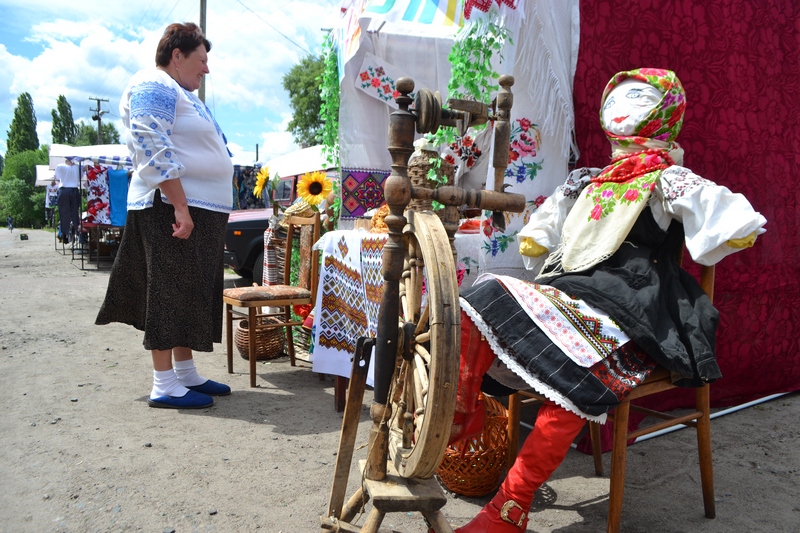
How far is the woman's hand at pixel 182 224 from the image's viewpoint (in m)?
2.77

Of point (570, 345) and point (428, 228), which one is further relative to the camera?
point (570, 345)

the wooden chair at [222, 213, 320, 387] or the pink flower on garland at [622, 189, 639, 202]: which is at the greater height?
the pink flower on garland at [622, 189, 639, 202]

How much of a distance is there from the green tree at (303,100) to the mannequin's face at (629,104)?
21.7 meters

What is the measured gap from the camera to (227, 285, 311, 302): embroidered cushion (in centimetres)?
342

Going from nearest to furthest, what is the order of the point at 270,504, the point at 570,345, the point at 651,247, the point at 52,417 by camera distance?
the point at 570,345, the point at 651,247, the point at 270,504, the point at 52,417

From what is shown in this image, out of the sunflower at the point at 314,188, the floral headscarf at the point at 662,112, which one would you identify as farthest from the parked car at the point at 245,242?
the floral headscarf at the point at 662,112

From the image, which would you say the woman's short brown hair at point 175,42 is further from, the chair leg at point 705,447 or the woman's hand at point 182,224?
the chair leg at point 705,447

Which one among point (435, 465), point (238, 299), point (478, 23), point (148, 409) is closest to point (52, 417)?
point (148, 409)

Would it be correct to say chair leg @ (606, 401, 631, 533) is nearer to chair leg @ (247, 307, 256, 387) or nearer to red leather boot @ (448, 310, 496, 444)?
red leather boot @ (448, 310, 496, 444)

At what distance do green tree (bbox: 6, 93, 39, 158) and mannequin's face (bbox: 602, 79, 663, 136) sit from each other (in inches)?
2282

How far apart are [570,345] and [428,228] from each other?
→ 2.22 feet

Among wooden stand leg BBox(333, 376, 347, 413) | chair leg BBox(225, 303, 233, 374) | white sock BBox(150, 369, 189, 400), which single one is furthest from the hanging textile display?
wooden stand leg BBox(333, 376, 347, 413)

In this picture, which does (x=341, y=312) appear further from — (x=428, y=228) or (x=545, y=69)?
(x=428, y=228)

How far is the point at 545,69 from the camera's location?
2488 millimetres
